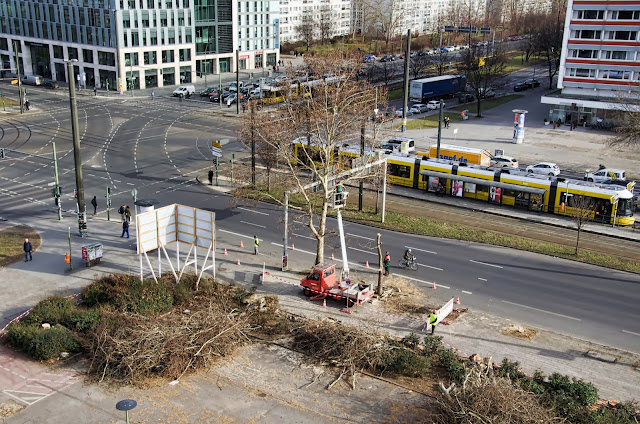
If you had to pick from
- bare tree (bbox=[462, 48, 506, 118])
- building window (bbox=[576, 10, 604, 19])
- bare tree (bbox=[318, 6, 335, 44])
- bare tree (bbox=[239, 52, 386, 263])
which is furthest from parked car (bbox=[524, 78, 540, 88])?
bare tree (bbox=[239, 52, 386, 263])

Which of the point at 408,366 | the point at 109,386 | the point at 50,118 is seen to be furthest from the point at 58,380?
the point at 50,118

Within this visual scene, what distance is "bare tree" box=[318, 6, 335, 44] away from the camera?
6403 inches

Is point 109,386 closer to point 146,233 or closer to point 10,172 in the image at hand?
point 146,233

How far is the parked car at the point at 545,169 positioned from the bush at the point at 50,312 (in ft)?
148

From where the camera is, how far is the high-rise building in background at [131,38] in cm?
10075

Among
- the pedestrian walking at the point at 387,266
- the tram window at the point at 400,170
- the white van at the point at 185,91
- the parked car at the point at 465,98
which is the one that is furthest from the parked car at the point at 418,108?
the pedestrian walking at the point at 387,266

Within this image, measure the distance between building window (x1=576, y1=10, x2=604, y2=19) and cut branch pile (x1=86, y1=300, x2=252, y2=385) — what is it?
2944 inches

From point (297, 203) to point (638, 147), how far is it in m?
43.1

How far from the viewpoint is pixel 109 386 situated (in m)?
26.9

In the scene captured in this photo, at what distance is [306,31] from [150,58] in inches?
2369

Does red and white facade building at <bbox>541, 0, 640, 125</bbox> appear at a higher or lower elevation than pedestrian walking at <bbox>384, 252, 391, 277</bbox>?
higher

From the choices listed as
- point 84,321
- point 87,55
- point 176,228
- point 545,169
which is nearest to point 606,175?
point 545,169

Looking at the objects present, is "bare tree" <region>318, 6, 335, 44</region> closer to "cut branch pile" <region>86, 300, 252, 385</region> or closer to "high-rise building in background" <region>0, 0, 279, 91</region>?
"high-rise building in background" <region>0, 0, 279, 91</region>

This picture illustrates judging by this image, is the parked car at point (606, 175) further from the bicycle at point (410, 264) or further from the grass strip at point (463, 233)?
the bicycle at point (410, 264)
